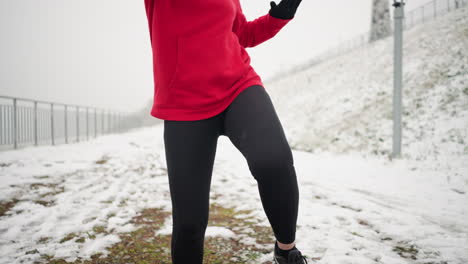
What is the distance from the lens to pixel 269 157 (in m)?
1.11

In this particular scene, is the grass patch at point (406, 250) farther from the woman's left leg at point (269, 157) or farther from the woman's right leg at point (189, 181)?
the woman's right leg at point (189, 181)

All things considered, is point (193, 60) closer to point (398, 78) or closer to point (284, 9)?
point (284, 9)

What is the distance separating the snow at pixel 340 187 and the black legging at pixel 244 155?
99 centimetres

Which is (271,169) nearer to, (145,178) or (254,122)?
(254,122)

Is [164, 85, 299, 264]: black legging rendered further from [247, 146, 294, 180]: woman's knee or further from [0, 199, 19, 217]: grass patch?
[0, 199, 19, 217]: grass patch

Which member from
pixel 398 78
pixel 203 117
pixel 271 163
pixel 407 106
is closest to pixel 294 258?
pixel 271 163

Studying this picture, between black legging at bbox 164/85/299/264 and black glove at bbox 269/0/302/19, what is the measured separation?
54cm

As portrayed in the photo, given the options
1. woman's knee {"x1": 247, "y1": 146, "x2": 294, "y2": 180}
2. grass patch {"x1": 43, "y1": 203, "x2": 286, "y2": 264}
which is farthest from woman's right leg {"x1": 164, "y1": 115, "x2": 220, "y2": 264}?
grass patch {"x1": 43, "y1": 203, "x2": 286, "y2": 264}

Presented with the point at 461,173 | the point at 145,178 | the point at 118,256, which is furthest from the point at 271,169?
the point at 461,173

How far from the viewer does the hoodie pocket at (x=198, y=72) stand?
124cm

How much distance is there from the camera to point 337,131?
9086mm

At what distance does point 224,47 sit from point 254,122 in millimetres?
387

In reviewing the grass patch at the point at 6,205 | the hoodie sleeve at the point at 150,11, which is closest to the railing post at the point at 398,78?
the hoodie sleeve at the point at 150,11

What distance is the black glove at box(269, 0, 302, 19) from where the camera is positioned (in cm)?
151
